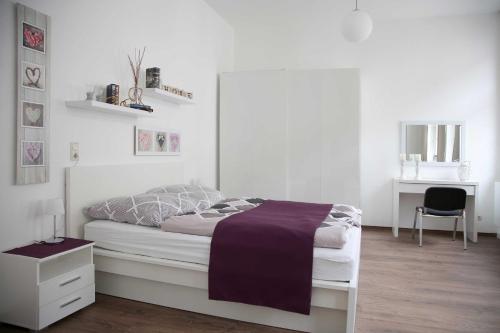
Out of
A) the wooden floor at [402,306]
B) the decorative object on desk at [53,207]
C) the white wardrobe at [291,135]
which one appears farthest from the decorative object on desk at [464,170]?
the decorative object on desk at [53,207]

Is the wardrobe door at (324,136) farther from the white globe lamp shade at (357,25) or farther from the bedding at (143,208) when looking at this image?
the bedding at (143,208)

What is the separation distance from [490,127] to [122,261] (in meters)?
4.71

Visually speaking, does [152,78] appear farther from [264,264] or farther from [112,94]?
[264,264]

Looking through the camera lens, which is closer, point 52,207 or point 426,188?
point 52,207

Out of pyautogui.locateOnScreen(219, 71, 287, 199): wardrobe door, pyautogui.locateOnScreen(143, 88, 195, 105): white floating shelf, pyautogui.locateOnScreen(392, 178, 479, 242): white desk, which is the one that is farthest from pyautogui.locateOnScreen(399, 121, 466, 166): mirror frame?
pyautogui.locateOnScreen(143, 88, 195, 105): white floating shelf

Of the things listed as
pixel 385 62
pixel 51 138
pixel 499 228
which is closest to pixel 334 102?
pixel 385 62

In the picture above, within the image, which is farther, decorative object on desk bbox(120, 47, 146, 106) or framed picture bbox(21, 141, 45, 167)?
decorative object on desk bbox(120, 47, 146, 106)

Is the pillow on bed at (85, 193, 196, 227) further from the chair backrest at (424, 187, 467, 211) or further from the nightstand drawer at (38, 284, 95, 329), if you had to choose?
the chair backrest at (424, 187, 467, 211)

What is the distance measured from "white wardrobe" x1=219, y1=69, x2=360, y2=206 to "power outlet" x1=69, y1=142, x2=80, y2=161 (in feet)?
8.13

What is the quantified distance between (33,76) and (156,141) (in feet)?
4.63

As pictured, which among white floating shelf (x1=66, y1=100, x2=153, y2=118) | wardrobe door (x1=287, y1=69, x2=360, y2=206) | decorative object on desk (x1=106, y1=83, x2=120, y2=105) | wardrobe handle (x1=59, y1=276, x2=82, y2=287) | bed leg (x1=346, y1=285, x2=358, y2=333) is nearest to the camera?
bed leg (x1=346, y1=285, x2=358, y2=333)

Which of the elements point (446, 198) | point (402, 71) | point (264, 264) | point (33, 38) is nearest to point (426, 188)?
point (446, 198)

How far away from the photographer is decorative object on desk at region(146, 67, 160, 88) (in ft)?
11.1

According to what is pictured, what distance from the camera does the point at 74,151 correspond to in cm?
273
